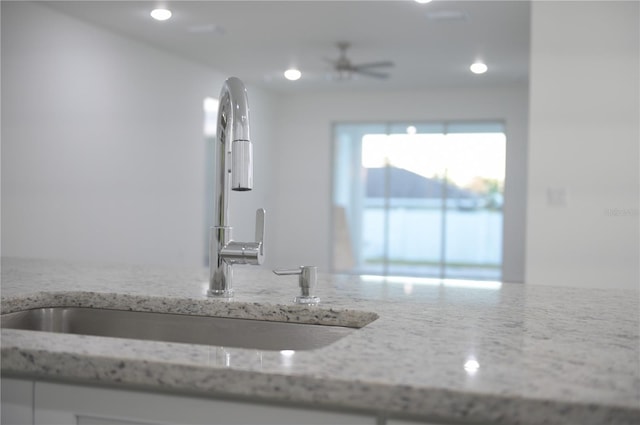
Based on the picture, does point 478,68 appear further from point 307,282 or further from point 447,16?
point 307,282

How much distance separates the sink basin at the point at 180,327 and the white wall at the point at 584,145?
11.4 feet

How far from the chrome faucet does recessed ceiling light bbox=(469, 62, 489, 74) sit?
6307 millimetres

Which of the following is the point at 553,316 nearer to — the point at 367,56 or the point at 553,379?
the point at 553,379

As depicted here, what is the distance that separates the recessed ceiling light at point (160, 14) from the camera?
5330mm

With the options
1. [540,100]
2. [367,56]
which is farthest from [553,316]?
[367,56]

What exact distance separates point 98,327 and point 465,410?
0.87 meters

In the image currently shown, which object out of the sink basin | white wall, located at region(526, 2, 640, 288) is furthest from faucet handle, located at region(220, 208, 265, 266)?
white wall, located at region(526, 2, 640, 288)

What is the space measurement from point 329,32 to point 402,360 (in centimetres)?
541

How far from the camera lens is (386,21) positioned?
5.47m

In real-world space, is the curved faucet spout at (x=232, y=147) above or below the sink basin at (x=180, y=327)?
above

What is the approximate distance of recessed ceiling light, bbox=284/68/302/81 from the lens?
775 cm

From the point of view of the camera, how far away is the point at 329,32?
5926mm

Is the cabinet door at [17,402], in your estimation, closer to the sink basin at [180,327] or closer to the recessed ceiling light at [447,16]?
the sink basin at [180,327]

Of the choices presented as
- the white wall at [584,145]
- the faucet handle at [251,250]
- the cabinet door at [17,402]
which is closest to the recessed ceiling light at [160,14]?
the white wall at [584,145]
